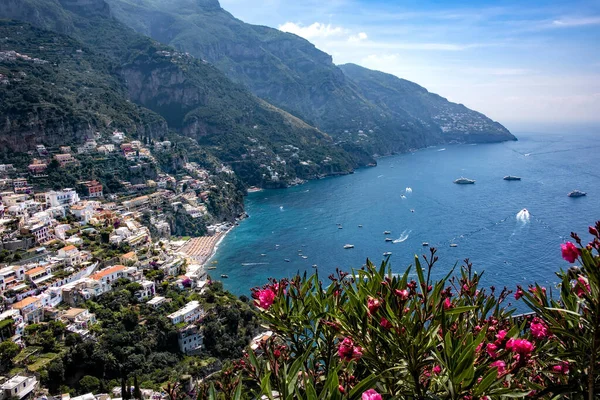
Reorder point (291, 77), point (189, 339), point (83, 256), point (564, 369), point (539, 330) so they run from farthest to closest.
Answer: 1. point (291, 77)
2. point (83, 256)
3. point (189, 339)
4. point (539, 330)
5. point (564, 369)

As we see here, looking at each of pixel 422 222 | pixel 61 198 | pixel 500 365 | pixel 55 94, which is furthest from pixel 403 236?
pixel 55 94

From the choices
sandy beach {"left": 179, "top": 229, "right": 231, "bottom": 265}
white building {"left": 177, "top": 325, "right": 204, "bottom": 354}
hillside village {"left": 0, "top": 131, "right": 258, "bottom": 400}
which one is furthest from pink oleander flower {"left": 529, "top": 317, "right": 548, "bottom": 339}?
sandy beach {"left": 179, "top": 229, "right": 231, "bottom": 265}

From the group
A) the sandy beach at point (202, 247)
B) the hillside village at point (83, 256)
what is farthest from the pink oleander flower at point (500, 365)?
the sandy beach at point (202, 247)

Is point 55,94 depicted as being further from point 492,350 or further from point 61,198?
point 492,350

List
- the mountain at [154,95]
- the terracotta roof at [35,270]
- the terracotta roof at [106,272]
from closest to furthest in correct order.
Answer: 1. the terracotta roof at [35,270]
2. the terracotta roof at [106,272]
3. the mountain at [154,95]

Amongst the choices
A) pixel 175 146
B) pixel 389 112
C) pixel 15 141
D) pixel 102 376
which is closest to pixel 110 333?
pixel 102 376

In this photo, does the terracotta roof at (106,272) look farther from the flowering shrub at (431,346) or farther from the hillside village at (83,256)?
the flowering shrub at (431,346)
